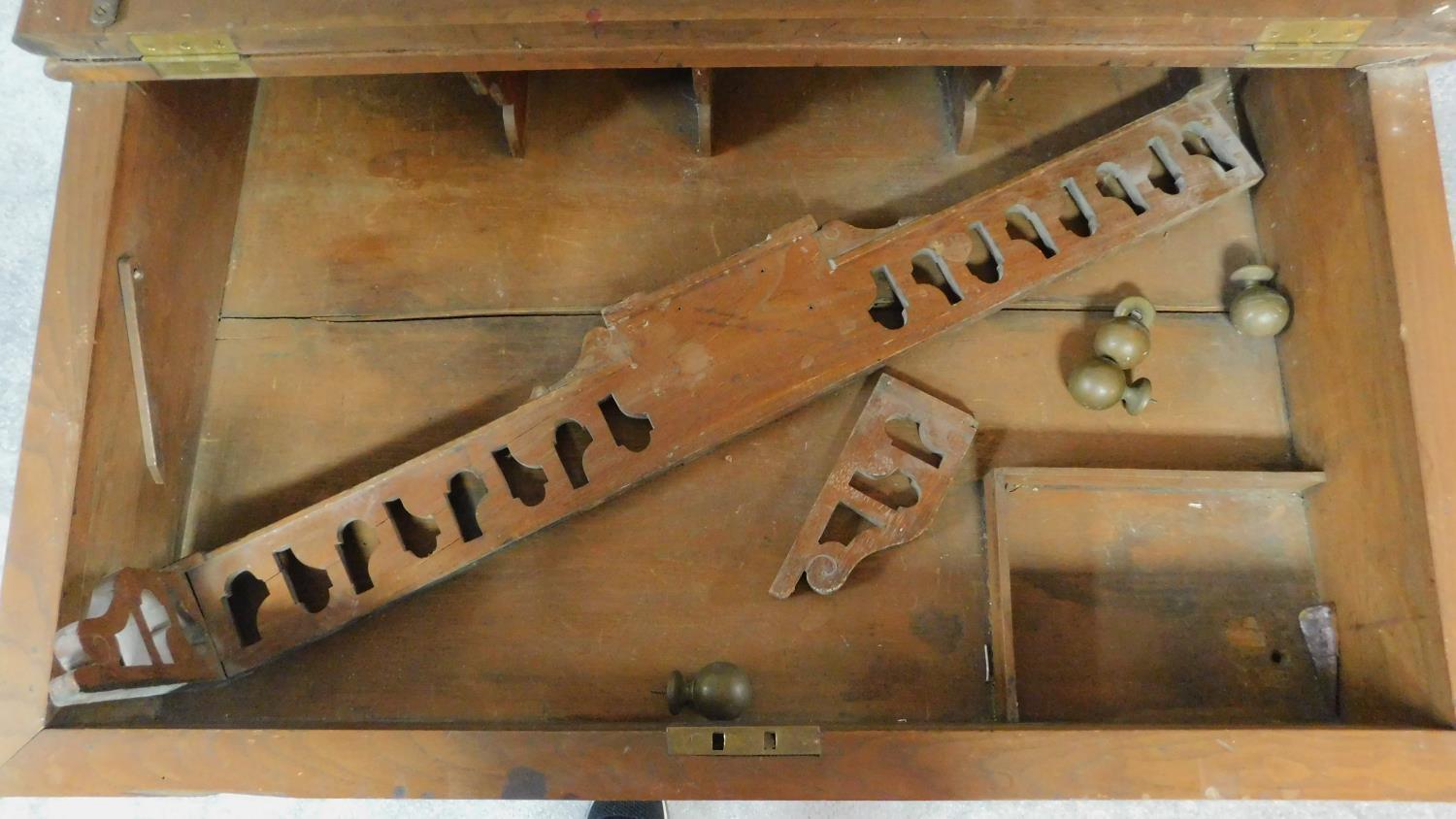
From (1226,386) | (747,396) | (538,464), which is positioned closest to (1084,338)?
(1226,386)

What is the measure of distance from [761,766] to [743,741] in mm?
25

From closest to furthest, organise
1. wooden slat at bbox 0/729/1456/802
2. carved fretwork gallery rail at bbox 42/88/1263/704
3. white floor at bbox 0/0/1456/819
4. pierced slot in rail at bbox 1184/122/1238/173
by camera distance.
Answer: wooden slat at bbox 0/729/1456/802 < carved fretwork gallery rail at bbox 42/88/1263/704 < pierced slot in rail at bbox 1184/122/1238/173 < white floor at bbox 0/0/1456/819

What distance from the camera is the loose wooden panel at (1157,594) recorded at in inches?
36.8

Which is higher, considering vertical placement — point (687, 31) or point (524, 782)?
point (687, 31)

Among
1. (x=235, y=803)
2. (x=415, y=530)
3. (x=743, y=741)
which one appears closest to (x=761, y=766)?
(x=743, y=741)

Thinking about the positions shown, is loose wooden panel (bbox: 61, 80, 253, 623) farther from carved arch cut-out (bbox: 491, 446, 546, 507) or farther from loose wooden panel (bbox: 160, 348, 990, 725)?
carved arch cut-out (bbox: 491, 446, 546, 507)

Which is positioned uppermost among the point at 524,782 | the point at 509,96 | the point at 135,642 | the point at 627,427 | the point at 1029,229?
the point at 509,96

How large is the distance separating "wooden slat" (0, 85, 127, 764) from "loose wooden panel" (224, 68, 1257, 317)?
0.21 meters

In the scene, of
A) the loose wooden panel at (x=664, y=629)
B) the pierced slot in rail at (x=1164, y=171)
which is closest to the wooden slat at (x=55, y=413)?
the loose wooden panel at (x=664, y=629)

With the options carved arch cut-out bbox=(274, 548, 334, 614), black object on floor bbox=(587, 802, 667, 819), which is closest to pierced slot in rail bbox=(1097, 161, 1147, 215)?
carved arch cut-out bbox=(274, 548, 334, 614)

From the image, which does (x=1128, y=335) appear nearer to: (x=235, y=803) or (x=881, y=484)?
(x=881, y=484)

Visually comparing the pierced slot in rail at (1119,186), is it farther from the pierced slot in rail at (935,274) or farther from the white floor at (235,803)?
the white floor at (235,803)

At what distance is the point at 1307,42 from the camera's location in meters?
0.85

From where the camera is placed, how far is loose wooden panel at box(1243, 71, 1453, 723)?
0.83 metres
